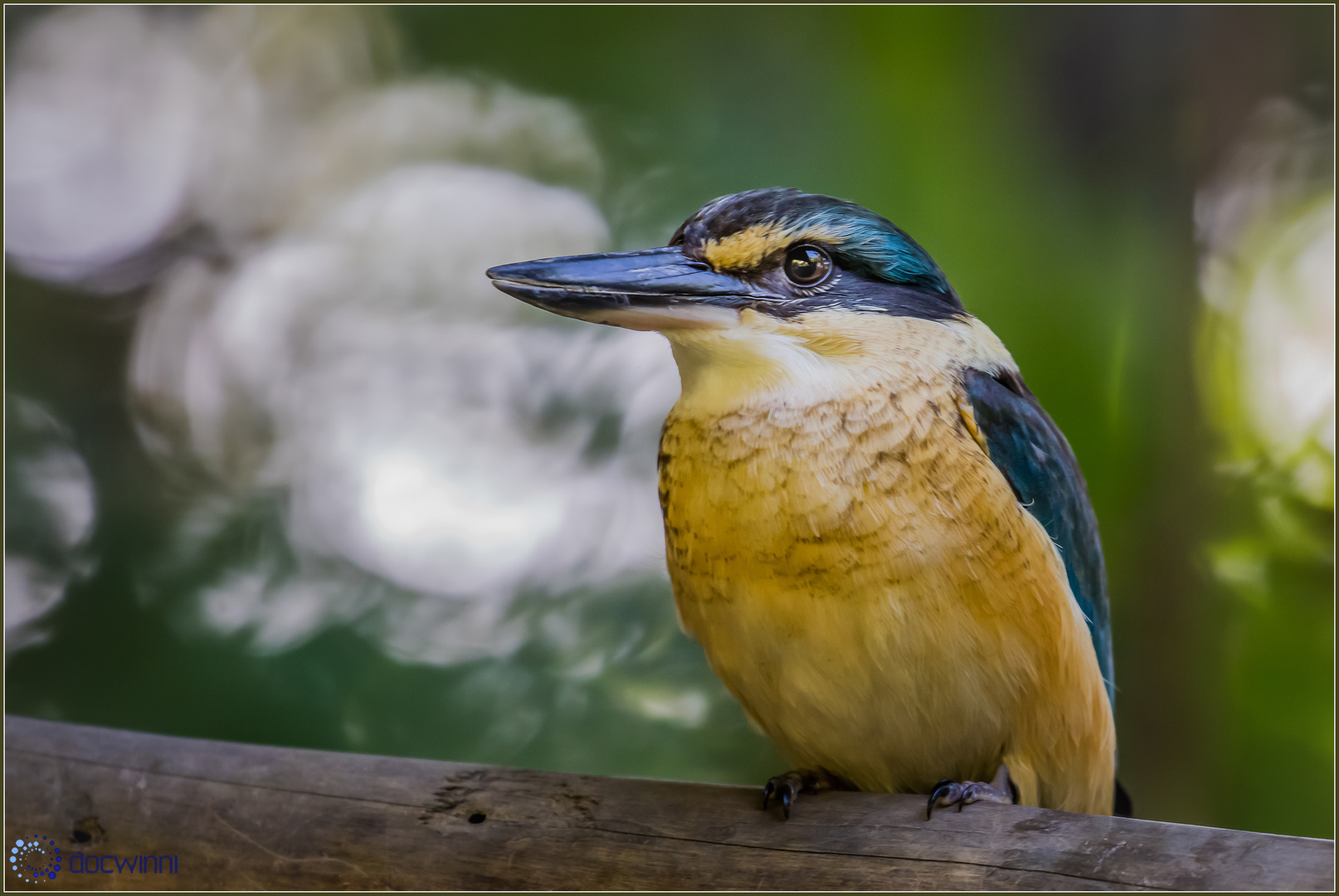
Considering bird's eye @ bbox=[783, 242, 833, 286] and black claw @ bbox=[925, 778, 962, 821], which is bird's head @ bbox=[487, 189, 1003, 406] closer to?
bird's eye @ bbox=[783, 242, 833, 286]

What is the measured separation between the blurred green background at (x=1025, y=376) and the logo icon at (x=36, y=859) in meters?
0.66

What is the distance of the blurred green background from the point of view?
6.79 ft

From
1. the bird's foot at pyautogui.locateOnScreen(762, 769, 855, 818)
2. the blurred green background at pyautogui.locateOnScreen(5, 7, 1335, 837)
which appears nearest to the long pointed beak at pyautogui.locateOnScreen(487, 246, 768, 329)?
the bird's foot at pyautogui.locateOnScreen(762, 769, 855, 818)

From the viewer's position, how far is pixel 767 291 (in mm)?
1235

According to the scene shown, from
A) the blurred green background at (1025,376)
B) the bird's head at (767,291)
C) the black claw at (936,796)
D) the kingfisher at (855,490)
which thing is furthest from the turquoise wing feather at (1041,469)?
the blurred green background at (1025,376)

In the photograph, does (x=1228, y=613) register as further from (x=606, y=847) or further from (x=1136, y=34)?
(x=606, y=847)

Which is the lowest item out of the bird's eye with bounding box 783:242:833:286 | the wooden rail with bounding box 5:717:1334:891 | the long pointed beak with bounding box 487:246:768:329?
the wooden rail with bounding box 5:717:1334:891

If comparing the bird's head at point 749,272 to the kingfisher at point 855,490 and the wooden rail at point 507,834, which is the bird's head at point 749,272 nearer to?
the kingfisher at point 855,490

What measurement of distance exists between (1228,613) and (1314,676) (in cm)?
20

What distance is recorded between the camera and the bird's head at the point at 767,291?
1.18 m

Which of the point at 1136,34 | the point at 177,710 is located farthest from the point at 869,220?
the point at 177,710

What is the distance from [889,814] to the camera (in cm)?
120

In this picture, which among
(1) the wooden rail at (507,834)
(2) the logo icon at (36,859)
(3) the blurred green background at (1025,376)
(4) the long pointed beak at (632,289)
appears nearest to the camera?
(1) the wooden rail at (507,834)

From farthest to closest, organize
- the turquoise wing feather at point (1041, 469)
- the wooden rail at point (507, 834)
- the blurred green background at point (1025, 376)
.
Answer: the blurred green background at point (1025, 376), the turquoise wing feather at point (1041, 469), the wooden rail at point (507, 834)
